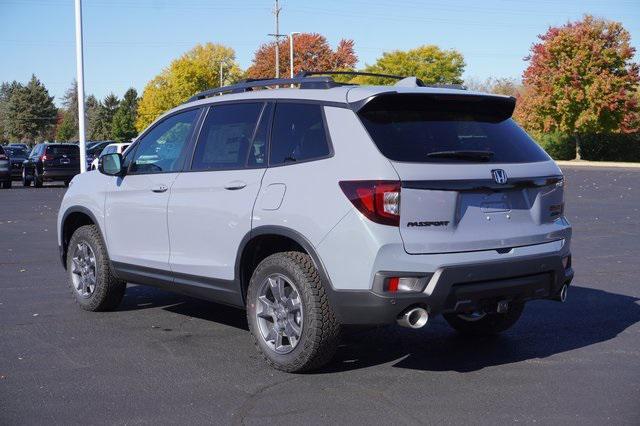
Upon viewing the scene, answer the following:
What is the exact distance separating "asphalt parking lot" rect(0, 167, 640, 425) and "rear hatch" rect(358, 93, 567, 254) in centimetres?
91

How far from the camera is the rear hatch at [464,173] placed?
15.6ft

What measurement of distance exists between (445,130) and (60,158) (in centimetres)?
2836

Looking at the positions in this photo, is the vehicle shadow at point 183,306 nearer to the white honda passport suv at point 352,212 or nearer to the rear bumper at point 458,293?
the white honda passport suv at point 352,212

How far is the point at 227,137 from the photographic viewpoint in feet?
19.5

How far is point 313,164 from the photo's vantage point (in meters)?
5.09

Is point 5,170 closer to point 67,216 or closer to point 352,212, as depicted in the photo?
point 67,216

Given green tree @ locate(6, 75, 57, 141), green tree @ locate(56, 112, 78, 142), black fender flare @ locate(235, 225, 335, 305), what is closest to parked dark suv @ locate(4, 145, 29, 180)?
black fender flare @ locate(235, 225, 335, 305)

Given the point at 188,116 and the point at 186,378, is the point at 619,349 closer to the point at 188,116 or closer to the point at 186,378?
the point at 186,378

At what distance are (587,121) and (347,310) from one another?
156ft

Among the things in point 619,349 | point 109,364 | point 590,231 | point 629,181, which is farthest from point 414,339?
point 629,181

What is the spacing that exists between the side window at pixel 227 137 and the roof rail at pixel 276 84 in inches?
6.4

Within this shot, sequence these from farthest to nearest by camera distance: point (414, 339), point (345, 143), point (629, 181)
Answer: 1. point (629, 181)
2. point (414, 339)
3. point (345, 143)

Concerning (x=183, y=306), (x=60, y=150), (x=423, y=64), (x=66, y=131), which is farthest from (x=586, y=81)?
(x=66, y=131)

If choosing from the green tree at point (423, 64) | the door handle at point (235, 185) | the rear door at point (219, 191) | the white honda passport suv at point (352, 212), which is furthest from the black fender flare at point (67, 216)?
the green tree at point (423, 64)
